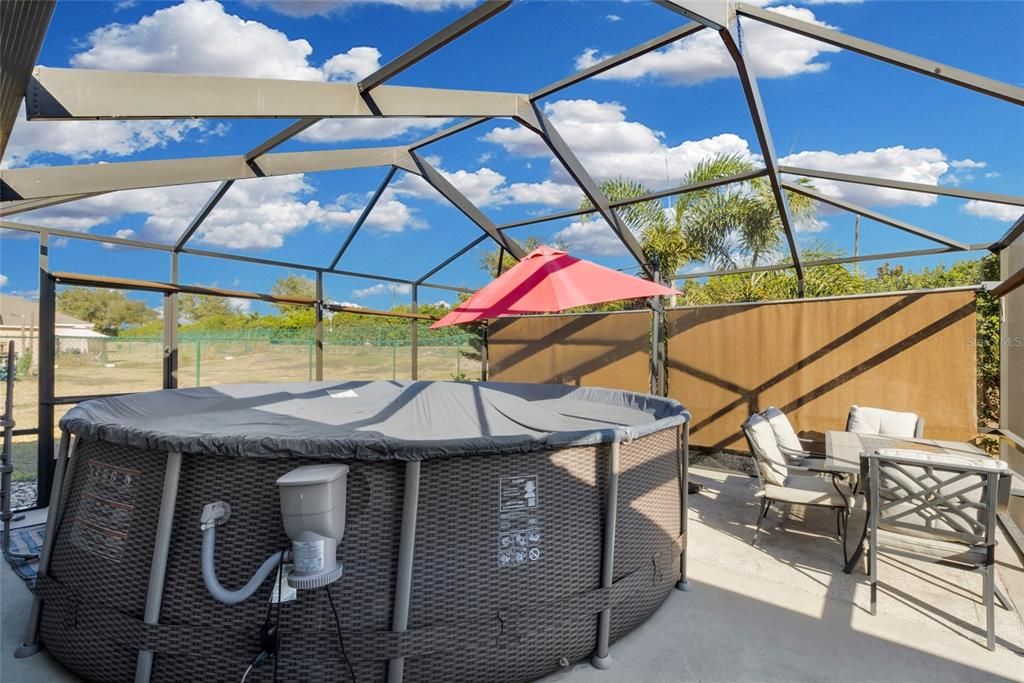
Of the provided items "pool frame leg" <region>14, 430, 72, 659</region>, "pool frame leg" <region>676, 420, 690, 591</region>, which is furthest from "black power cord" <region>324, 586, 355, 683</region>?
"pool frame leg" <region>676, 420, 690, 591</region>

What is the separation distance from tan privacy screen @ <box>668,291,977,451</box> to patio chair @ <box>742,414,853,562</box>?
2087 mm

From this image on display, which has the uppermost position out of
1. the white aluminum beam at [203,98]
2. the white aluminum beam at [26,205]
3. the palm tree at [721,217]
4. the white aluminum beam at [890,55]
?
the palm tree at [721,217]

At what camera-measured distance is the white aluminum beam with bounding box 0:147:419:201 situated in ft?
10.4

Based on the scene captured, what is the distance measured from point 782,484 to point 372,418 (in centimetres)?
361

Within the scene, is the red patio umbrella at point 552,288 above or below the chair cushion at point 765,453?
above

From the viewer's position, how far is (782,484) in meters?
3.98

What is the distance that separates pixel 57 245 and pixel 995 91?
7.52m

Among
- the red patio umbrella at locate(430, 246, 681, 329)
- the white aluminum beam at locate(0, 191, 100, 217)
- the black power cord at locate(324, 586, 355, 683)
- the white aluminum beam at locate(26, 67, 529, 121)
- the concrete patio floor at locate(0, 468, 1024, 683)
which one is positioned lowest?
the concrete patio floor at locate(0, 468, 1024, 683)

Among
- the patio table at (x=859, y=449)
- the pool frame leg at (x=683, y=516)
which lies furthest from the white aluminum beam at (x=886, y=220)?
the pool frame leg at (x=683, y=516)

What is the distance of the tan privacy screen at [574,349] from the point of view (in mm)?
7508

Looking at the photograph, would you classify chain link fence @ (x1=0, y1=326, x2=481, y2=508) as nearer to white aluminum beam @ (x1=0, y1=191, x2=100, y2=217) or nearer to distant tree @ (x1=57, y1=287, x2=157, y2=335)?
distant tree @ (x1=57, y1=287, x2=157, y2=335)

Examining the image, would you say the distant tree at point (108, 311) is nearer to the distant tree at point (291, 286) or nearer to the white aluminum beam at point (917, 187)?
the distant tree at point (291, 286)

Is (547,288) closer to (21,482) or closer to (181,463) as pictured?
(181,463)

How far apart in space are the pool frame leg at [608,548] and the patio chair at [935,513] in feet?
5.65
